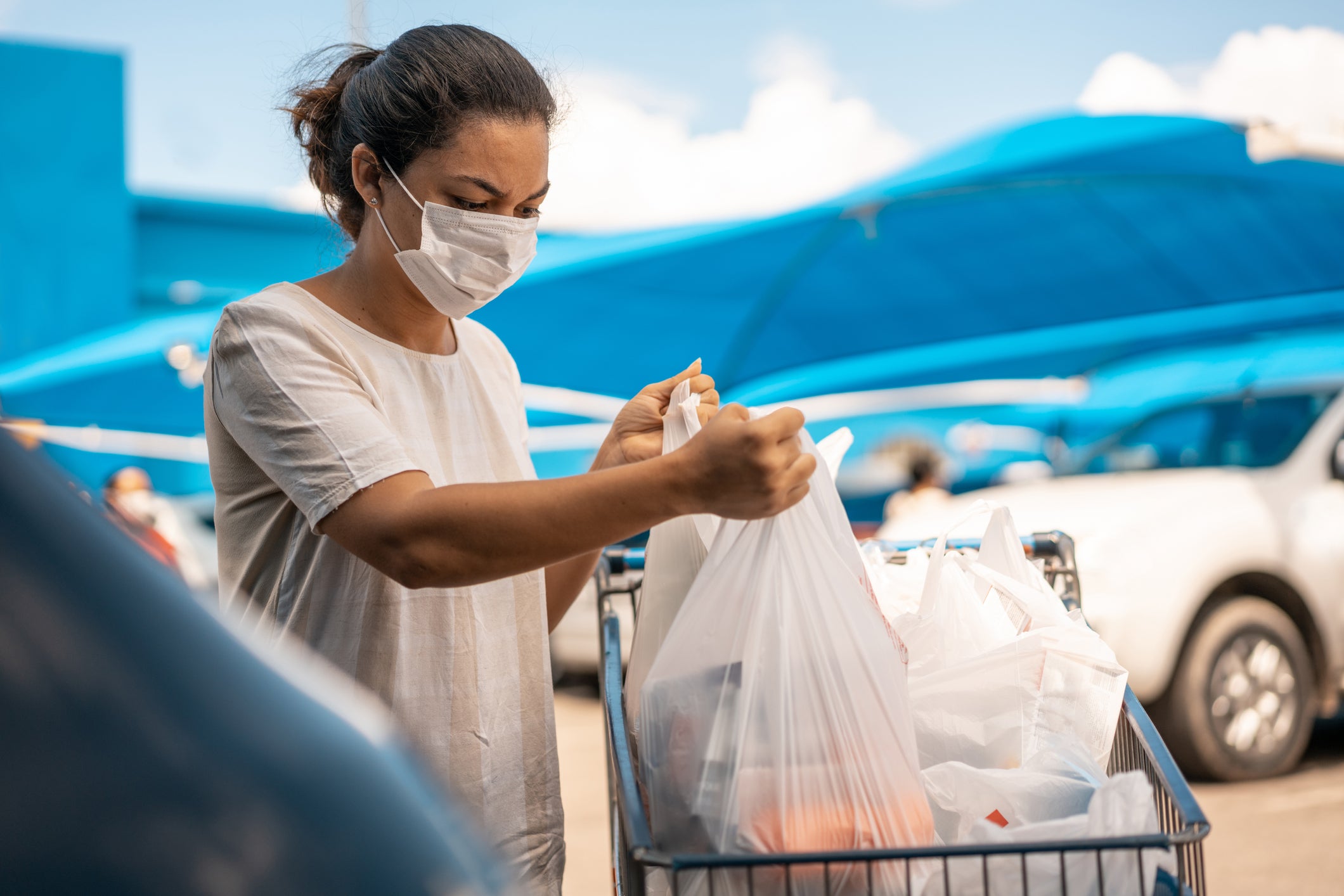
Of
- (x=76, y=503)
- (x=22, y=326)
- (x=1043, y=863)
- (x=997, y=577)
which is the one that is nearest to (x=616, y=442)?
(x=997, y=577)

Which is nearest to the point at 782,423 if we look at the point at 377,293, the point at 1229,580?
the point at 377,293

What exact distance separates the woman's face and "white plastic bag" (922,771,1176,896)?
3.08ft

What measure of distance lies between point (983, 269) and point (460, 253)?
8.55 metres

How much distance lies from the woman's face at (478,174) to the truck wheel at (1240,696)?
167 inches

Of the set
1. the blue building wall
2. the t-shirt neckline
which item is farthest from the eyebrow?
the blue building wall

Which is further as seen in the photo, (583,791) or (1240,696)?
(583,791)

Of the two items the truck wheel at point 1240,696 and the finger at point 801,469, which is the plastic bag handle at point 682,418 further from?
the truck wheel at point 1240,696

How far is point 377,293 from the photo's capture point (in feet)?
5.21

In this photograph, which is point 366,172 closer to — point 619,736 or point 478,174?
point 478,174

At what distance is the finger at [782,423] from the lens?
3.73ft

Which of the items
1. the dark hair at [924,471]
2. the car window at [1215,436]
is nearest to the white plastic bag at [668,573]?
the car window at [1215,436]

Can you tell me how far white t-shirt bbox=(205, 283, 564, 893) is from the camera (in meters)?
1.35

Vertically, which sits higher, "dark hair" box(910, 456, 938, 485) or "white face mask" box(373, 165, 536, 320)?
"dark hair" box(910, 456, 938, 485)

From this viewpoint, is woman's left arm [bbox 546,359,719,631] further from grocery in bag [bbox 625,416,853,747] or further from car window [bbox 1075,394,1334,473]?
car window [bbox 1075,394,1334,473]
